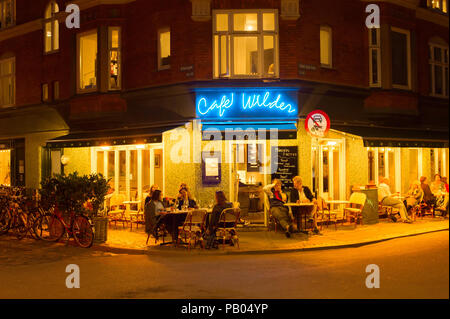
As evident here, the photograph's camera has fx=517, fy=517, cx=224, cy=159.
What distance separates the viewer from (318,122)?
14.2 meters

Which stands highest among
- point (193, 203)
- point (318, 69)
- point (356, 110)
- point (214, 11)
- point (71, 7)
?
point (71, 7)

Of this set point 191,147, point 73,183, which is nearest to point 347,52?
point 191,147

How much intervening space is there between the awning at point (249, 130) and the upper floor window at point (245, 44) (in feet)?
5.25

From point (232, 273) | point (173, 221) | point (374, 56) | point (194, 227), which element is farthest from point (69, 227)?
point (374, 56)

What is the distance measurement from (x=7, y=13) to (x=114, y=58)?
8.12 metres

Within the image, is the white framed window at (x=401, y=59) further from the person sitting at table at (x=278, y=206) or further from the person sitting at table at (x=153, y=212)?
the person sitting at table at (x=153, y=212)

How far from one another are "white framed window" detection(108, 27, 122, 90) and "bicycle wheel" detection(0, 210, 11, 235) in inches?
226

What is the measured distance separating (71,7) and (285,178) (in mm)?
10517

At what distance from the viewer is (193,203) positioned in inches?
526

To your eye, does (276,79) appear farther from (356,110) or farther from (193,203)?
(193,203)

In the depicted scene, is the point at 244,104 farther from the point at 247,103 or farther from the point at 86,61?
the point at 86,61

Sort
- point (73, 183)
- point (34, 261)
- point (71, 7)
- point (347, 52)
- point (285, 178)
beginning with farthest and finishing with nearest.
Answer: point (71, 7)
point (347, 52)
point (285, 178)
point (73, 183)
point (34, 261)

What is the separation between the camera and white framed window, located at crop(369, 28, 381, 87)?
1788 centimetres

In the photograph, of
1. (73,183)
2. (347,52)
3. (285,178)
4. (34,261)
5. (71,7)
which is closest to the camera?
(34,261)
